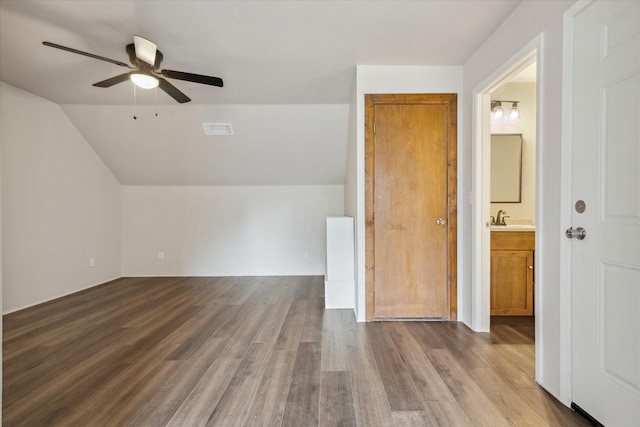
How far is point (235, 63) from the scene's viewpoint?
299cm

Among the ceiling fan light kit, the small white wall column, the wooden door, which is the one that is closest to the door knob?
the wooden door

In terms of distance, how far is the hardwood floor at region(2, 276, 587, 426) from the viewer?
1.67 meters

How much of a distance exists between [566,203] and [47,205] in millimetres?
5308

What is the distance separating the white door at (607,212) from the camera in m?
1.41

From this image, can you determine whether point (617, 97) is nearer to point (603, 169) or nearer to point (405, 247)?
point (603, 169)

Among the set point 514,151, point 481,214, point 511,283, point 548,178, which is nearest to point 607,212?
point 548,178

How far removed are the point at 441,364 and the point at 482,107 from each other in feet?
7.31

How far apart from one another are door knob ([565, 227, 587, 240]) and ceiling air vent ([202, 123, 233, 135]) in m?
4.02

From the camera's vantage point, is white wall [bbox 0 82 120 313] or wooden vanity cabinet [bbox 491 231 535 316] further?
white wall [bbox 0 82 120 313]

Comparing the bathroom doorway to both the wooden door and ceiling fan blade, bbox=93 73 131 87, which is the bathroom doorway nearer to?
the wooden door

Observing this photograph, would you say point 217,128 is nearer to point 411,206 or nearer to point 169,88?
point 169,88

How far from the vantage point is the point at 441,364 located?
2.18 m

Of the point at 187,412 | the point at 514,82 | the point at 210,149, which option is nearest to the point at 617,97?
the point at 514,82

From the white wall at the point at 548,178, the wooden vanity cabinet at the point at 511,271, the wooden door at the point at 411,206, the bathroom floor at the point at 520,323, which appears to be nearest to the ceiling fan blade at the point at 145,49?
the wooden door at the point at 411,206
